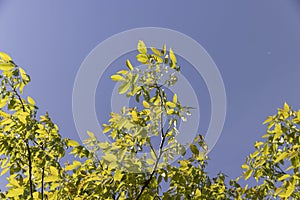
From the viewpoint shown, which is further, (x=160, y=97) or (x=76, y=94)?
(x=76, y=94)

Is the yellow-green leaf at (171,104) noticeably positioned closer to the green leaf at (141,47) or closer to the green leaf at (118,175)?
the green leaf at (141,47)

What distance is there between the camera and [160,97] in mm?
2410

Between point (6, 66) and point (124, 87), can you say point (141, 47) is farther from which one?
point (6, 66)

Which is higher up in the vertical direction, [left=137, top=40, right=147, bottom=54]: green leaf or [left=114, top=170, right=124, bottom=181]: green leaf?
[left=137, top=40, right=147, bottom=54]: green leaf

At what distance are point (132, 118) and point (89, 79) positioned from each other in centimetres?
67

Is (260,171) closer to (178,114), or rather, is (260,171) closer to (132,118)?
(178,114)

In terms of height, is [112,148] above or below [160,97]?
below

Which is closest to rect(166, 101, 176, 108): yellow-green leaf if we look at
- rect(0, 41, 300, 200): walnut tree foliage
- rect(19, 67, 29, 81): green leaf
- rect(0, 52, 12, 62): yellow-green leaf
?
rect(0, 41, 300, 200): walnut tree foliage

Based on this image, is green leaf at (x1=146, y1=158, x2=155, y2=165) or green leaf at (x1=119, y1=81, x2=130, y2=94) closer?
green leaf at (x1=119, y1=81, x2=130, y2=94)

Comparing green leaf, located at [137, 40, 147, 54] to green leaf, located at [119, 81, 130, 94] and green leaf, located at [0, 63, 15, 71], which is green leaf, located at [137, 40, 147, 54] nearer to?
green leaf, located at [119, 81, 130, 94]

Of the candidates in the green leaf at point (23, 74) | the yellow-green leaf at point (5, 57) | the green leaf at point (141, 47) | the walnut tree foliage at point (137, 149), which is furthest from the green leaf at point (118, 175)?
the yellow-green leaf at point (5, 57)

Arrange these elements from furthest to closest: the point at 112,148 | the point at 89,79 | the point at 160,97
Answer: the point at 89,79 → the point at 160,97 → the point at 112,148

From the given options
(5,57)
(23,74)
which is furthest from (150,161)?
(5,57)

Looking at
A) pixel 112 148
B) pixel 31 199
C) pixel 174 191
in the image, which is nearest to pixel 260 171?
pixel 174 191
